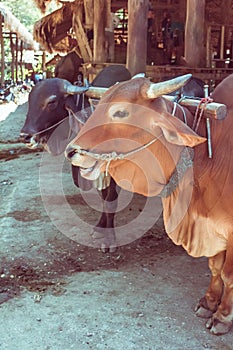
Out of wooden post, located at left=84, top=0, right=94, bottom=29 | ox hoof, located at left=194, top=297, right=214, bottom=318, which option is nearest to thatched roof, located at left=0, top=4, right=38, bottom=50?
wooden post, located at left=84, top=0, right=94, bottom=29

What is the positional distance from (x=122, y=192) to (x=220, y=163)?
3.21m

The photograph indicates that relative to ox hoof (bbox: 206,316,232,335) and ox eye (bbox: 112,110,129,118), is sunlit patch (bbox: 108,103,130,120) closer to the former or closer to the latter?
ox eye (bbox: 112,110,129,118)

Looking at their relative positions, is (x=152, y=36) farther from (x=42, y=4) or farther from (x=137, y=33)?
(x=137, y=33)

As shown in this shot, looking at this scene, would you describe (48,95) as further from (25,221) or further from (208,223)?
(208,223)

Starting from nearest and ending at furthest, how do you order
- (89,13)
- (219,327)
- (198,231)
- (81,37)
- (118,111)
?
(118,111)
(198,231)
(219,327)
(89,13)
(81,37)

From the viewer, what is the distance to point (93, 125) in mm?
2656

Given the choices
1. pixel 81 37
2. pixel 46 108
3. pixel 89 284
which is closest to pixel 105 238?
pixel 89 284

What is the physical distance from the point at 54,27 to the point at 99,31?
3980 mm

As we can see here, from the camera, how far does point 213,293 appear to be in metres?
3.37

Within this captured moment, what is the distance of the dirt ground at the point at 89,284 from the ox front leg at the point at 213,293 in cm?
8

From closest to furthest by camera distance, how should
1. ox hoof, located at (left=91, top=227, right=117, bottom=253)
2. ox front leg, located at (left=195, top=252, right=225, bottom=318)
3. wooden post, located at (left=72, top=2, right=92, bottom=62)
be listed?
1. ox front leg, located at (left=195, top=252, right=225, bottom=318)
2. ox hoof, located at (left=91, top=227, right=117, bottom=253)
3. wooden post, located at (left=72, top=2, right=92, bottom=62)

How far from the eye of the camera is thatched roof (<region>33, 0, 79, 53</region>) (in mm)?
10453

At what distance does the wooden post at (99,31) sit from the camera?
23.5 feet

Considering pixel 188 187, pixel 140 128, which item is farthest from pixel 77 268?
pixel 140 128
